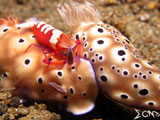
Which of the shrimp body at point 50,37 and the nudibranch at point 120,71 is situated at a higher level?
the shrimp body at point 50,37

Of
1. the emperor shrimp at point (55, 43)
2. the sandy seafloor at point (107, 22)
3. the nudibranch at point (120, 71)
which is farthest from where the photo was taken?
the sandy seafloor at point (107, 22)

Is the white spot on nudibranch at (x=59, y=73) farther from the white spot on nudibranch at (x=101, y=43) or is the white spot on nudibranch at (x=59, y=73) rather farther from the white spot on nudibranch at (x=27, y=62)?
the white spot on nudibranch at (x=101, y=43)

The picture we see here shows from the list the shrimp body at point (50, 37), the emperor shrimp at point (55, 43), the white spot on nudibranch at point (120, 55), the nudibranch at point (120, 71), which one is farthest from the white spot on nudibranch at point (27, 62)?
→ the white spot on nudibranch at point (120, 55)

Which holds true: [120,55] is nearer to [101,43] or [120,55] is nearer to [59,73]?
[101,43]

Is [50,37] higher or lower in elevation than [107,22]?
higher

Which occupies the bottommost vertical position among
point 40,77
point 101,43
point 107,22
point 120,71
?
point 40,77

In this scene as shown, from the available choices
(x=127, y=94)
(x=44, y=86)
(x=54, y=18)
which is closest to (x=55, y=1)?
(x=54, y=18)

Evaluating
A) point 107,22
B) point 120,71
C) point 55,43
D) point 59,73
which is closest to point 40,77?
point 59,73

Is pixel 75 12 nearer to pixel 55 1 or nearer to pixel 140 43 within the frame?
pixel 140 43
